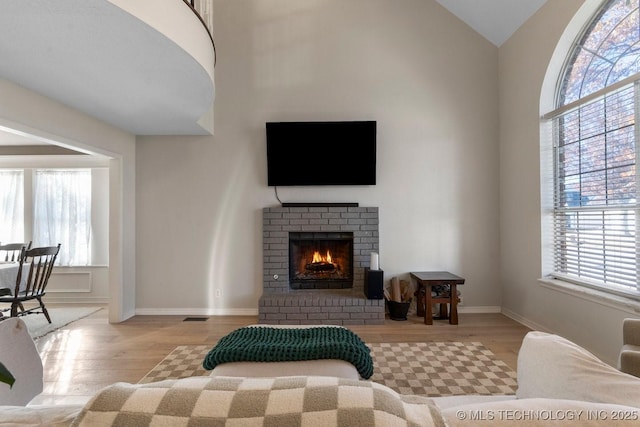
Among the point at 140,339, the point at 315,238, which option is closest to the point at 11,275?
the point at 140,339

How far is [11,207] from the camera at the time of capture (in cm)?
443

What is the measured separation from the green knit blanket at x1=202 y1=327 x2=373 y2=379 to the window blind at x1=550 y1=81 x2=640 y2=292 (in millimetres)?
2232

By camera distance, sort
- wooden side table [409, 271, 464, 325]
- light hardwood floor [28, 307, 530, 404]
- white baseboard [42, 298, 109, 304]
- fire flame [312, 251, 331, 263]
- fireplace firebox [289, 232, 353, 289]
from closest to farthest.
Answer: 1. light hardwood floor [28, 307, 530, 404]
2. wooden side table [409, 271, 464, 325]
3. fireplace firebox [289, 232, 353, 289]
4. fire flame [312, 251, 331, 263]
5. white baseboard [42, 298, 109, 304]

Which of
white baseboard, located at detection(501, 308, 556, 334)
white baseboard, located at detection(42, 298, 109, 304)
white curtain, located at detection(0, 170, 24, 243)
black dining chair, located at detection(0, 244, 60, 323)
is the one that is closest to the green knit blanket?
white baseboard, located at detection(501, 308, 556, 334)

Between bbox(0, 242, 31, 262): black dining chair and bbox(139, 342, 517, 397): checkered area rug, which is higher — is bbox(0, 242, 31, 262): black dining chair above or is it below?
above

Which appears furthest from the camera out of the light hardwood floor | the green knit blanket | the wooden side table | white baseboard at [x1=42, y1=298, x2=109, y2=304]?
white baseboard at [x1=42, y1=298, x2=109, y2=304]

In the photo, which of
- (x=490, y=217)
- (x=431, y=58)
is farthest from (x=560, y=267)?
(x=431, y=58)

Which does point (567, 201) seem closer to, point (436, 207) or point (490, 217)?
point (490, 217)

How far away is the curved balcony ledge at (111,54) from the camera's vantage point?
1570 millimetres

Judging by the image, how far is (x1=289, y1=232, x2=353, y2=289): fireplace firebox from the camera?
3.80 meters

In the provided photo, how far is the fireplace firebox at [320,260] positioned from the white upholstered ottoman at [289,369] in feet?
7.24

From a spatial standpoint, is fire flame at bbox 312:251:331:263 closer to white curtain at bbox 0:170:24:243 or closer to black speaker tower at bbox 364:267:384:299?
black speaker tower at bbox 364:267:384:299

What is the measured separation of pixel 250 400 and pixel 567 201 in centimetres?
345

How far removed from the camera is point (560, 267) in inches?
119
